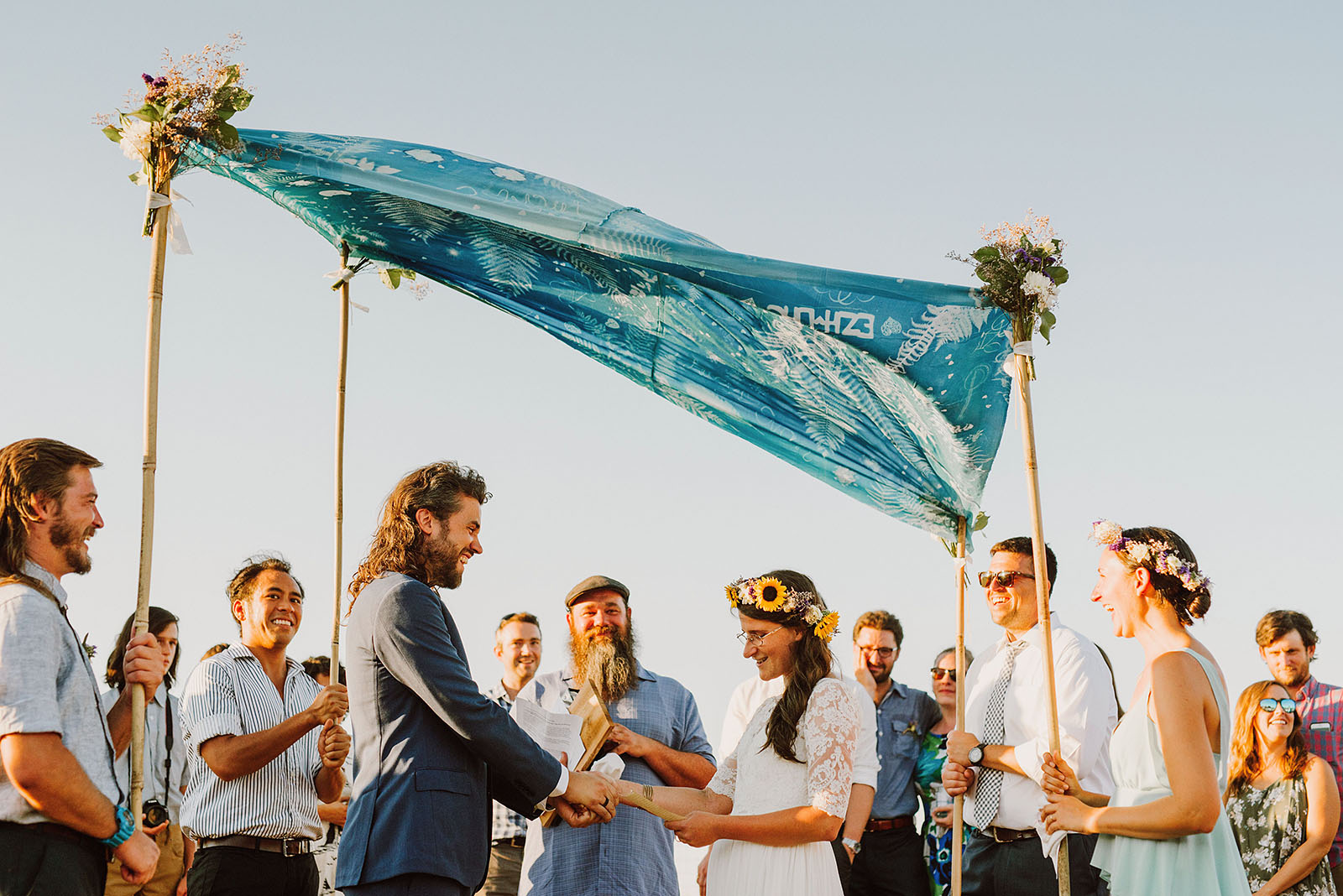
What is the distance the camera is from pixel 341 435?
5.16 meters

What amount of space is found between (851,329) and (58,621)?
3.08 metres

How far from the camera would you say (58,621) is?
11.5ft

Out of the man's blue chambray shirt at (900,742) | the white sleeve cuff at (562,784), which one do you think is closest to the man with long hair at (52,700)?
the white sleeve cuff at (562,784)

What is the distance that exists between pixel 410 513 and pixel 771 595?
1492 millimetres

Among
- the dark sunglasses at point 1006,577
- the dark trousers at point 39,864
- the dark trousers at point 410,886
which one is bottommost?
the dark trousers at point 410,886

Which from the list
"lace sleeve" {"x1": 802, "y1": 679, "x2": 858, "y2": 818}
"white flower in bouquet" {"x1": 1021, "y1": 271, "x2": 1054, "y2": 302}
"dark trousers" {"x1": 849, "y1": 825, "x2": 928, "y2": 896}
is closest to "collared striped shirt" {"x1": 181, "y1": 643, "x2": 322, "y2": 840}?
"lace sleeve" {"x1": 802, "y1": 679, "x2": 858, "y2": 818}

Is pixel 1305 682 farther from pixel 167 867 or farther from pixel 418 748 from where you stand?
pixel 167 867

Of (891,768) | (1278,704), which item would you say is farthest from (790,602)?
(1278,704)

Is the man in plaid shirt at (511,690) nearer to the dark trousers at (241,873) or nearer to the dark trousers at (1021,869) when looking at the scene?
the dark trousers at (241,873)

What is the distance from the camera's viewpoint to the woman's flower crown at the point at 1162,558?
4203 millimetres

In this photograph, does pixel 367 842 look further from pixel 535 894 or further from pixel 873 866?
pixel 873 866

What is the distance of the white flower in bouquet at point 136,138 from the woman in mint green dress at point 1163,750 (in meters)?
3.56

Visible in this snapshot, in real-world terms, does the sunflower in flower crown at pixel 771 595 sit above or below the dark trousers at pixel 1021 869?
above

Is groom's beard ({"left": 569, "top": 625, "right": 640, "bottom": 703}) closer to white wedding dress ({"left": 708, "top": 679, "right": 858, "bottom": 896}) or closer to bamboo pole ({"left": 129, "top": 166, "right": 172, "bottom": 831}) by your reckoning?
white wedding dress ({"left": 708, "top": 679, "right": 858, "bottom": 896})
